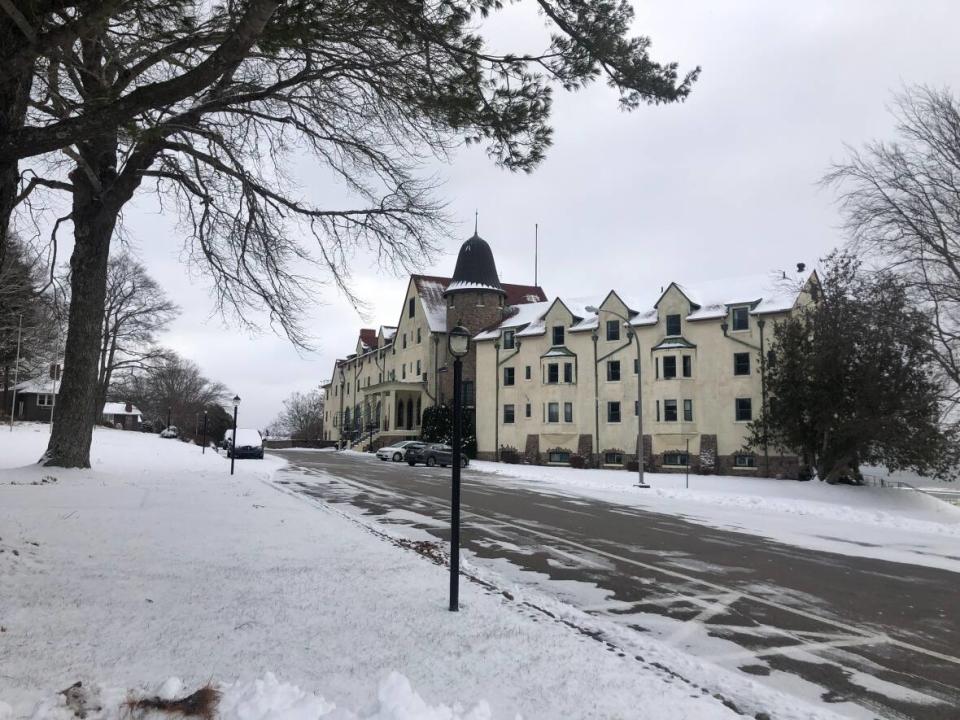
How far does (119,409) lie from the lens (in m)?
102

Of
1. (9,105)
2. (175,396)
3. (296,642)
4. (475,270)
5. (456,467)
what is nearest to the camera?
(296,642)

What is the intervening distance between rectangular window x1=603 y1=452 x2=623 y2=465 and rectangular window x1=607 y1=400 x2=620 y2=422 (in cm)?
210

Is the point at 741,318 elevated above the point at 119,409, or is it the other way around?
the point at 741,318

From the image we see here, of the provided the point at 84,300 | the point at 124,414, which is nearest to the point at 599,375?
the point at 84,300

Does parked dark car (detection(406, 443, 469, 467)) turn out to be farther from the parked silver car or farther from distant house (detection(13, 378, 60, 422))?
distant house (detection(13, 378, 60, 422))

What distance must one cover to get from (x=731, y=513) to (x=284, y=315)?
12943 mm

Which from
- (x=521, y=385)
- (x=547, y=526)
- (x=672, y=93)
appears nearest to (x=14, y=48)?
(x=672, y=93)

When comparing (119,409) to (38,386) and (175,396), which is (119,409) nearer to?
(175,396)

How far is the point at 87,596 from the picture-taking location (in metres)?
5.72

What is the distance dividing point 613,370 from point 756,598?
1318 inches

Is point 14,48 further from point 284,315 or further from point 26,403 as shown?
point 26,403

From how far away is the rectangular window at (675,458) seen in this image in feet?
121

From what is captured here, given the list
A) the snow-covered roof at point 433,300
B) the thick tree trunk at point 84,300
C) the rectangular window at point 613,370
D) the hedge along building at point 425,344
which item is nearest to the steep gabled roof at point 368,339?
the hedge along building at point 425,344

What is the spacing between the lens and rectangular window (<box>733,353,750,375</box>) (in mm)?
35406
